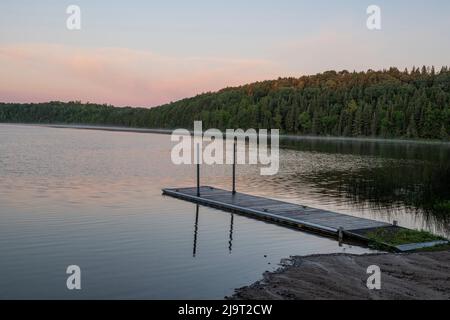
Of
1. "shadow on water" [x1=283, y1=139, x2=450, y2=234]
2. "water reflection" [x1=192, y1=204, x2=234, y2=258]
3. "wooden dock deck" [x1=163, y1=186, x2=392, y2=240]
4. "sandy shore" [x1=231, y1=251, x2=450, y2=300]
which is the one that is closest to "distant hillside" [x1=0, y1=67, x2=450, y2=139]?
"shadow on water" [x1=283, y1=139, x2=450, y2=234]

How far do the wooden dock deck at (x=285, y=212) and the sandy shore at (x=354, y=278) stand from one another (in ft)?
12.6

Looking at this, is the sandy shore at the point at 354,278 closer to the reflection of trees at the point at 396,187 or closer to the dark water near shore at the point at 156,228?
the dark water near shore at the point at 156,228

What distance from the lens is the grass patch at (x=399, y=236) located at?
18266 millimetres

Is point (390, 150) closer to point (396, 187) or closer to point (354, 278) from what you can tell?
point (396, 187)

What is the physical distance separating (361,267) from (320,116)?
491ft

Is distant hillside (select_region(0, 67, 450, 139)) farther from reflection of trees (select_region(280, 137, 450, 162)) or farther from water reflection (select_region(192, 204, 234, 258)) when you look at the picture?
water reflection (select_region(192, 204, 234, 258))

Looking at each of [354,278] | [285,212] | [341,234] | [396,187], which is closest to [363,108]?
[396,187]

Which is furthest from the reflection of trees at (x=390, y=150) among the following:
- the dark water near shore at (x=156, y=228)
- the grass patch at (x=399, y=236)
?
the grass patch at (x=399, y=236)

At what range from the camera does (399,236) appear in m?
18.8

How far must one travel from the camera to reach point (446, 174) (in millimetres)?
44406

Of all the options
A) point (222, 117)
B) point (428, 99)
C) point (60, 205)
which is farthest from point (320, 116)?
point (60, 205)

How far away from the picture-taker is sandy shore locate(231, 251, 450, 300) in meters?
12.4

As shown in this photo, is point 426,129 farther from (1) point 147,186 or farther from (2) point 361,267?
(2) point 361,267

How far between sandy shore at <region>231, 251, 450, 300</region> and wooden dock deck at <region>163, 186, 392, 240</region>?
384 cm
